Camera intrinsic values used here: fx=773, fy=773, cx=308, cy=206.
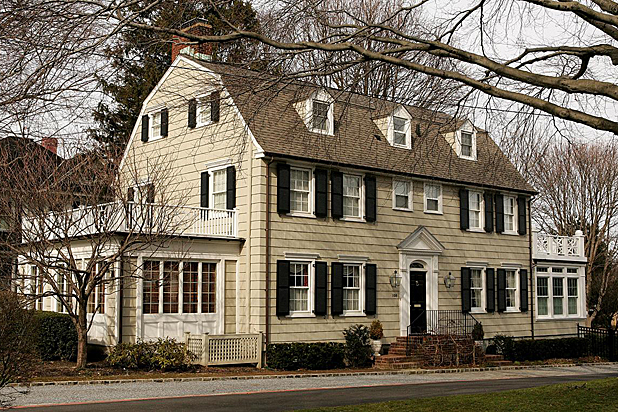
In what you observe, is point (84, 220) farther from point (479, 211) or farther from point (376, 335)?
point (479, 211)

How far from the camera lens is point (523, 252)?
3181cm

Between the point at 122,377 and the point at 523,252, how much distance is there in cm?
1913

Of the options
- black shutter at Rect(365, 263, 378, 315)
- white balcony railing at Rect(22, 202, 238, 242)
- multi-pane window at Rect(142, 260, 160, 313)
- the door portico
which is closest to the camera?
white balcony railing at Rect(22, 202, 238, 242)

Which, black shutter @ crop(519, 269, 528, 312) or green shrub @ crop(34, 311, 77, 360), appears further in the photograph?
black shutter @ crop(519, 269, 528, 312)

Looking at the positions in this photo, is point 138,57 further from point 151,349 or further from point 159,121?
point 159,121

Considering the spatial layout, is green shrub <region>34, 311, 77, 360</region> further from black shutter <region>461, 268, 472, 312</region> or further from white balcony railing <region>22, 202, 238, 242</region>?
black shutter <region>461, 268, 472, 312</region>

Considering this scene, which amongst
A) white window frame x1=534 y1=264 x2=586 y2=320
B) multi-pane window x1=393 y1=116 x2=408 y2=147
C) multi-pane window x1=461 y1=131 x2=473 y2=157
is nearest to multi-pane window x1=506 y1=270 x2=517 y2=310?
white window frame x1=534 y1=264 x2=586 y2=320

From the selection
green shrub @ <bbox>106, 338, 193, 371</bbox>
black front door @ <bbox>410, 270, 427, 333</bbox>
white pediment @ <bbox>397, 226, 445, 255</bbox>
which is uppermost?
white pediment @ <bbox>397, 226, 445, 255</bbox>

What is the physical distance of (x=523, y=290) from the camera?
103ft

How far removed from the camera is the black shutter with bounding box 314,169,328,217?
79.0 feet

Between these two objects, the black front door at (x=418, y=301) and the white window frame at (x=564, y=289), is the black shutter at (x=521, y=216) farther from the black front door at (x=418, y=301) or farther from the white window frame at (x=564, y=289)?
the black front door at (x=418, y=301)

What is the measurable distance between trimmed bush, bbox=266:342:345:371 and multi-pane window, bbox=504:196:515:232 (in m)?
11.8

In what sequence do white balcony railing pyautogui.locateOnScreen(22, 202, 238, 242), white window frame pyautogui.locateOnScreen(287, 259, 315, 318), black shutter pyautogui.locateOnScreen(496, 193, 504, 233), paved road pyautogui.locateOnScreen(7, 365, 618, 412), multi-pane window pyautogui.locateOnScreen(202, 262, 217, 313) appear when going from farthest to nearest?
black shutter pyautogui.locateOnScreen(496, 193, 504, 233) → white window frame pyautogui.locateOnScreen(287, 259, 315, 318) → multi-pane window pyautogui.locateOnScreen(202, 262, 217, 313) → white balcony railing pyautogui.locateOnScreen(22, 202, 238, 242) → paved road pyautogui.locateOnScreen(7, 365, 618, 412)

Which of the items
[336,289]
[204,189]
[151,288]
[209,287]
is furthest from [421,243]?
[151,288]
